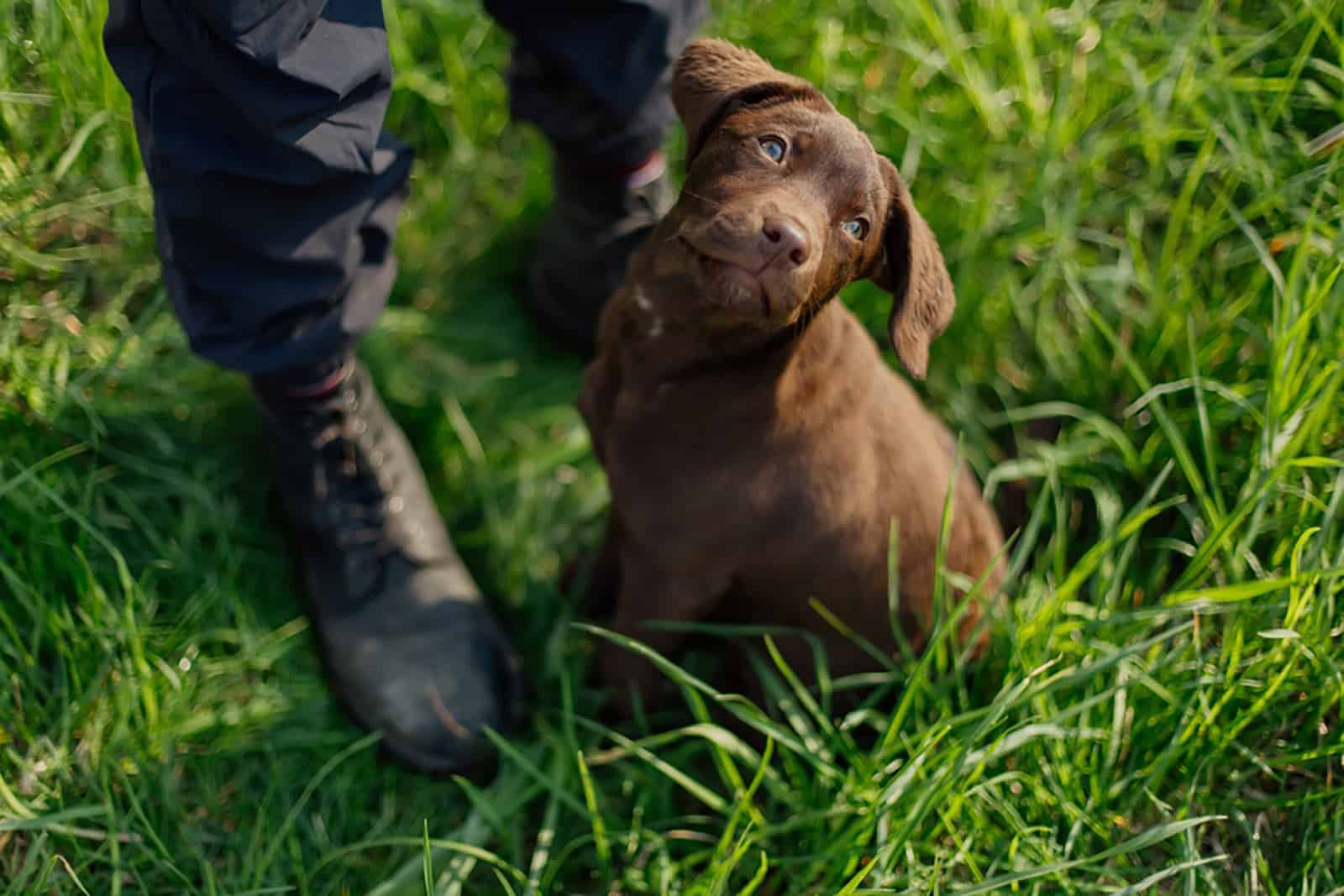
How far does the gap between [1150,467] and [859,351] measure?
0.94m

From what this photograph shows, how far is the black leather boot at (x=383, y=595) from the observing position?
7.63ft

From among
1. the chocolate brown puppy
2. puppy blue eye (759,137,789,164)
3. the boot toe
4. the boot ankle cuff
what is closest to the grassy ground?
the boot toe

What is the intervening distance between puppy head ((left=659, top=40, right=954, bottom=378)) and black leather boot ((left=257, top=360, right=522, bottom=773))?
91 centimetres

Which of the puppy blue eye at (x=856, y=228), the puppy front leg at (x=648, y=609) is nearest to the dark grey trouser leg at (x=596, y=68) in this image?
the puppy blue eye at (x=856, y=228)

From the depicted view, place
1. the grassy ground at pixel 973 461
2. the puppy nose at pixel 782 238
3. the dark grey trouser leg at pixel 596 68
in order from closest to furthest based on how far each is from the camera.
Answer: the puppy nose at pixel 782 238 → the grassy ground at pixel 973 461 → the dark grey trouser leg at pixel 596 68

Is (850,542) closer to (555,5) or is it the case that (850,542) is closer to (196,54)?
(555,5)

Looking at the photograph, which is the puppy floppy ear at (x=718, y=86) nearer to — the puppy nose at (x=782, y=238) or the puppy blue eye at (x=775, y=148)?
the puppy blue eye at (x=775, y=148)

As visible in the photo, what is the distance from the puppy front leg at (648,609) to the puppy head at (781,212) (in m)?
0.53

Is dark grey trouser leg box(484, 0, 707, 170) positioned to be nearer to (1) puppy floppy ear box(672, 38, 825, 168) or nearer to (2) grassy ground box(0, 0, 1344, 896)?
(1) puppy floppy ear box(672, 38, 825, 168)

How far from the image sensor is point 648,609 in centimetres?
220

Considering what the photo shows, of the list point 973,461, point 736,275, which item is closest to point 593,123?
point 736,275

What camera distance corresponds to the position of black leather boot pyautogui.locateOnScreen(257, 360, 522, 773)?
7.63ft

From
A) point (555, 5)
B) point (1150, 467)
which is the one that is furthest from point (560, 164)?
point (1150, 467)

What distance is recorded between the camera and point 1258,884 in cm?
205
